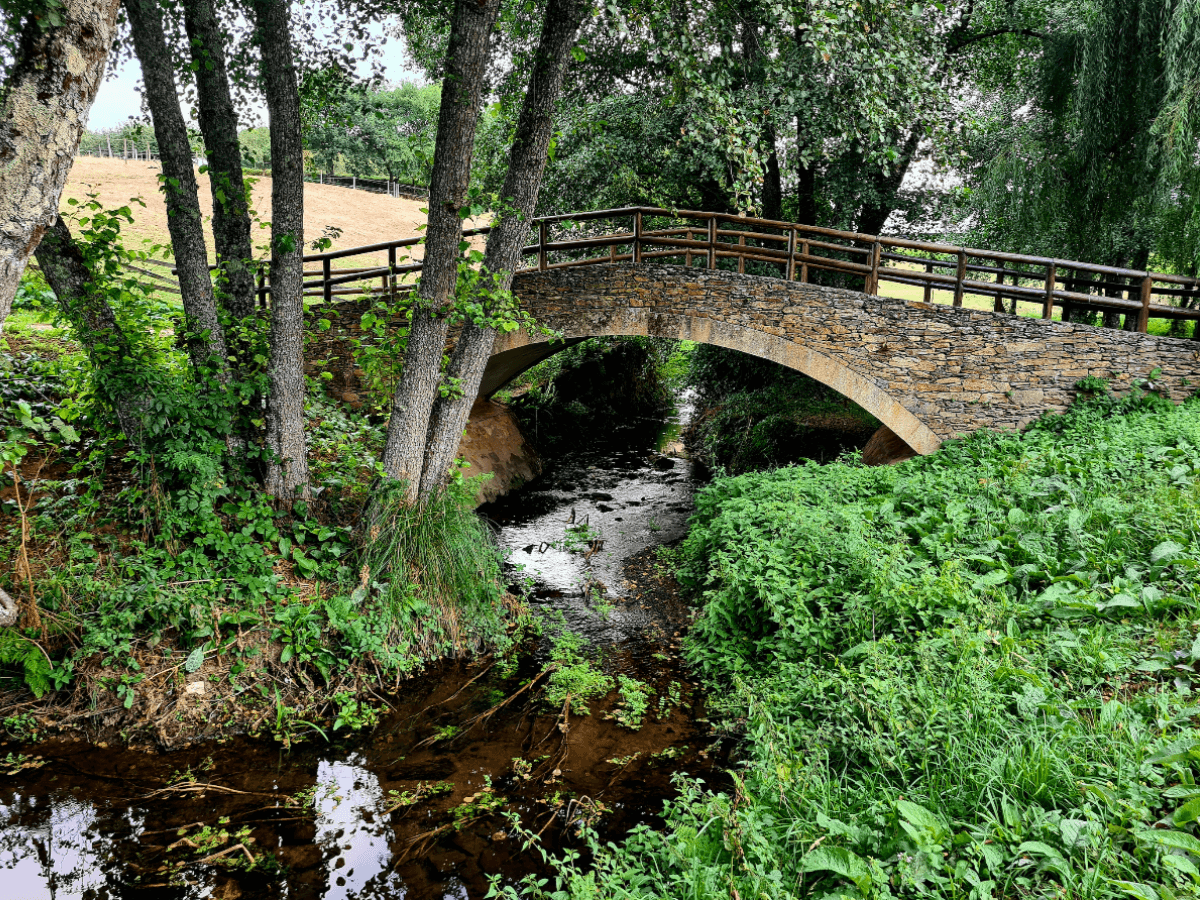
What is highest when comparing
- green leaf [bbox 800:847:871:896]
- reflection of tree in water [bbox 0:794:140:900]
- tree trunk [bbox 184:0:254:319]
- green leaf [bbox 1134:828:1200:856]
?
tree trunk [bbox 184:0:254:319]

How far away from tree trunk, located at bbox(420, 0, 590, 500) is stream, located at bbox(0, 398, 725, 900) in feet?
7.02

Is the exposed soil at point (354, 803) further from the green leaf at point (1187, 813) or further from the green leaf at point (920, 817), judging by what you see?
the green leaf at point (1187, 813)

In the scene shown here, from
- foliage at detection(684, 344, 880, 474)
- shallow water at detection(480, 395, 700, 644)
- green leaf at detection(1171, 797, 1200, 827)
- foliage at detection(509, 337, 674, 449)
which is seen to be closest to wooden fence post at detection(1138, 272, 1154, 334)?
foliage at detection(684, 344, 880, 474)

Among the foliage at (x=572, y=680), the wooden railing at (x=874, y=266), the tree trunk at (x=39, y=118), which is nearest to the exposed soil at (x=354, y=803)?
the foliage at (x=572, y=680)

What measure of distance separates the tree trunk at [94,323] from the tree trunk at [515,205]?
8.37ft

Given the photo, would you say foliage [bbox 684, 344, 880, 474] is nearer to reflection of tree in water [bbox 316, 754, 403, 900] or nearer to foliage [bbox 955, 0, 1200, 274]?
foliage [bbox 955, 0, 1200, 274]

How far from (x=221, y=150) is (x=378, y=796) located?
18.4 ft

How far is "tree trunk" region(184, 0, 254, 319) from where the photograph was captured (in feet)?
19.7

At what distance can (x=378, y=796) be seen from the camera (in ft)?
15.6

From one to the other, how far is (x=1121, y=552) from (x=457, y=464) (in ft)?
18.9

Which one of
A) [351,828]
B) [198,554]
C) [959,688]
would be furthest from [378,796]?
[959,688]

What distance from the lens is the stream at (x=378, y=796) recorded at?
4082 millimetres

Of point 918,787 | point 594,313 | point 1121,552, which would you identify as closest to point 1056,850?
point 918,787

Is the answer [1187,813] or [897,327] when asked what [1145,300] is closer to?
[897,327]
